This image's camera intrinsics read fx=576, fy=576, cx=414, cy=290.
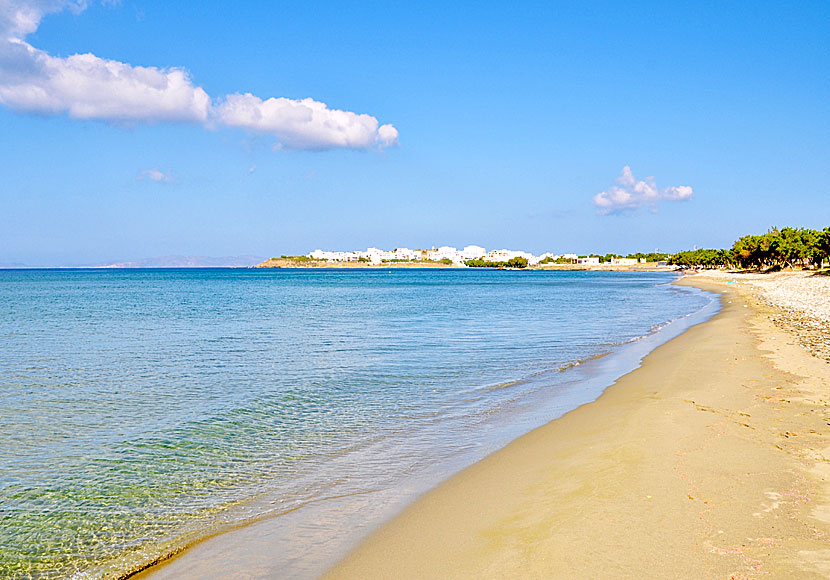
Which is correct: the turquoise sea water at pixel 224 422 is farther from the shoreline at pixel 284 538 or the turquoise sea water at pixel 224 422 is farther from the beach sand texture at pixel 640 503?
the beach sand texture at pixel 640 503

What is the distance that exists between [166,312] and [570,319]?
28.4 meters

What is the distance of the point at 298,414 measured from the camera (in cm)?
1189

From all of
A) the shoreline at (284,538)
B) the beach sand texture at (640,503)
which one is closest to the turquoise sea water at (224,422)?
the shoreline at (284,538)

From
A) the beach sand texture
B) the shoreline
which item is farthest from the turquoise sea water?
the beach sand texture

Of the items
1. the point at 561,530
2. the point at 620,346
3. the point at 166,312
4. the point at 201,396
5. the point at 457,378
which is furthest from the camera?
the point at 166,312

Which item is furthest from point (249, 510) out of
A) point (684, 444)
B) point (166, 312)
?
point (166, 312)

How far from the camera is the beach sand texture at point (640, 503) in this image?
4.85 meters

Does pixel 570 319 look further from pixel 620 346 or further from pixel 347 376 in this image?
pixel 347 376

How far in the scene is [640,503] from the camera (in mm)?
6074

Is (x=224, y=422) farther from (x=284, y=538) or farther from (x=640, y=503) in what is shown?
(x=640, y=503)

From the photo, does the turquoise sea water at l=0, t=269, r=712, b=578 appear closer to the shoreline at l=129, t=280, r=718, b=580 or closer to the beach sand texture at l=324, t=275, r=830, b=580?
the shoreline at l=129, t=280, r=718, b=580

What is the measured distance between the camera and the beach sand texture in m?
4.85

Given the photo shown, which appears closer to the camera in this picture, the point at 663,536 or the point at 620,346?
the point at 663,536

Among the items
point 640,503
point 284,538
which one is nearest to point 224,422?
point 284,538
